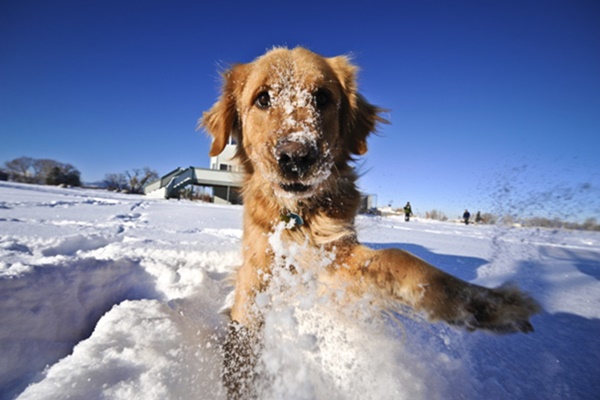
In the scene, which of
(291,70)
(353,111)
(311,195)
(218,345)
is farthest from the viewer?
(353,111)

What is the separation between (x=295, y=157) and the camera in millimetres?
1763

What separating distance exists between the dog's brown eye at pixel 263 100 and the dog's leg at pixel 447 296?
4.97ft

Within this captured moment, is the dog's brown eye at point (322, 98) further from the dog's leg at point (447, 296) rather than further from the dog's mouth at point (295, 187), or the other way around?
the dog's leg at point (447, 296)

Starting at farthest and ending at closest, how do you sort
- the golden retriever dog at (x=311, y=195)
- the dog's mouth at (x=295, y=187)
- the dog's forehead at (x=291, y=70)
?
the dog's forehead at (x=291, y=70)
the dog's mouth at (x=295, y=187)
the golden retriever dog at (x=311, y=195)

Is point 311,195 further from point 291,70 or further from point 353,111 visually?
point 353,111

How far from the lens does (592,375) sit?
1.32 metres

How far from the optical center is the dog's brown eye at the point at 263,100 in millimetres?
2453

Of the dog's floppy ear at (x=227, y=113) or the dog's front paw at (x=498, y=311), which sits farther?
the dog's floppy ear at (x=227, y=113)

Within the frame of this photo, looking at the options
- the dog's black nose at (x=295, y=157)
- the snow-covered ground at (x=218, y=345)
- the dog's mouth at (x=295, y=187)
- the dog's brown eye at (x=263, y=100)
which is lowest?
the snow-covered ground at (x=218, y=345)

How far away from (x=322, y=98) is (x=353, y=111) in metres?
0.57

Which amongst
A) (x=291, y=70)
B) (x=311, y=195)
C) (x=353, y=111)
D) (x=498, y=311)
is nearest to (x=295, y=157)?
(x=311, y=195)

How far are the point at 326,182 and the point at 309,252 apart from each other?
1.71ft

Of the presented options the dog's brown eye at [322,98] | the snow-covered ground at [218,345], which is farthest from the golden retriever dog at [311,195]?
the snow-covered ground at [218,345]

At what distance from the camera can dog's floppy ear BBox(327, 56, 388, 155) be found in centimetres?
283
